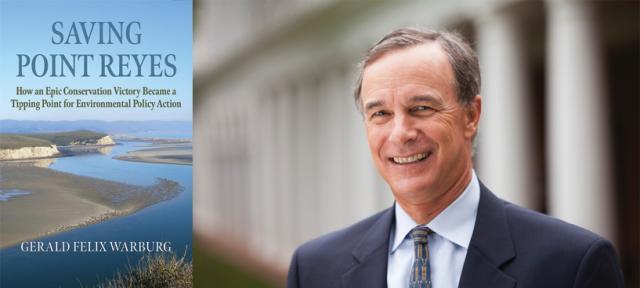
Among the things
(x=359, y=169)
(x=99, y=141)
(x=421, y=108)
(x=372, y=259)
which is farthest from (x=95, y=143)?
(x=421, y=108)

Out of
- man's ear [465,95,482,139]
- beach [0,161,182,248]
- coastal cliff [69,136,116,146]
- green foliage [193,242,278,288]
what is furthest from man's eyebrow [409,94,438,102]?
coastal cliff [69,136,116,146]

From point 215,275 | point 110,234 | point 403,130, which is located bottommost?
point 215,275

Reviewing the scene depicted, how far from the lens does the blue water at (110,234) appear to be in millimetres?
3492

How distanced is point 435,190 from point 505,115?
5.15 ft

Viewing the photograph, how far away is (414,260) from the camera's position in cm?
168

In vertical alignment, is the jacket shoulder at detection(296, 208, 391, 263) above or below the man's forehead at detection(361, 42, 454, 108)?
below

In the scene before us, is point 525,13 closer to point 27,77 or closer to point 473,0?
point 473,0

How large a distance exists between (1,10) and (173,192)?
49.1 inches

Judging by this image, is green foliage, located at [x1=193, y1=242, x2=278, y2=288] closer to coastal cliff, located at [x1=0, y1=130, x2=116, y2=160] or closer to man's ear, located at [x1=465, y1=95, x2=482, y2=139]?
coastal cliff, located at [x1=0, y1=130, x2=116, y2=160]

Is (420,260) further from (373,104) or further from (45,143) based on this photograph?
(45,143)

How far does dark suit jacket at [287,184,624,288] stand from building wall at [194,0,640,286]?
1461 mm

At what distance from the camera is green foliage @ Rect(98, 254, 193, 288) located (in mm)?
3477

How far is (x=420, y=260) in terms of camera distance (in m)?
1.66

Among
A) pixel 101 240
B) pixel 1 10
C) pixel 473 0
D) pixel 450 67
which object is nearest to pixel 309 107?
pixel 473 0
